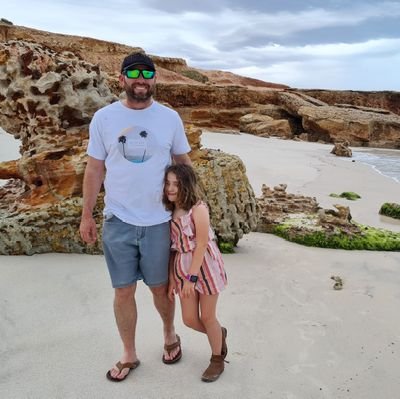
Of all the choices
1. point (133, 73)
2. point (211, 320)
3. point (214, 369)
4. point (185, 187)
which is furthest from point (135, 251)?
point (133, 73)

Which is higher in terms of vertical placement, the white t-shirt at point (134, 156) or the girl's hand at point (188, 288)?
the white t-shirt at point (134, 156)

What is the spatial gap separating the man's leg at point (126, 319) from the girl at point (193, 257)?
0.26m

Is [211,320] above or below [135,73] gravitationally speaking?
below

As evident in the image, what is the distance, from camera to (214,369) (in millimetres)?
2705

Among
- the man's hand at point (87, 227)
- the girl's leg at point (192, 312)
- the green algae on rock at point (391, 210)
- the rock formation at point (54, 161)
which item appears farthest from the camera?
the green algae on rock at point (391, 210)

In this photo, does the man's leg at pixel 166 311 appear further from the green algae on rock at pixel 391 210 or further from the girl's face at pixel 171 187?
the green algae on rock at pixel 391 210

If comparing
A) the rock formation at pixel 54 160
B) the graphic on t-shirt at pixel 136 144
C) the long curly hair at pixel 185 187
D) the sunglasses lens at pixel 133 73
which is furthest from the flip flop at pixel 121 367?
the rock formation at pixel 54 160

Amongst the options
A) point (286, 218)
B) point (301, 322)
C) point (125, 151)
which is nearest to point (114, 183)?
point (125, 151)

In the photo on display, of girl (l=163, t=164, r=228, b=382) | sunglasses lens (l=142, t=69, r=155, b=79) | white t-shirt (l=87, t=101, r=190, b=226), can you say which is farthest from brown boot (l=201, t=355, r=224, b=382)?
sunglasses lens (l=142, t=69, r=155, b=79)

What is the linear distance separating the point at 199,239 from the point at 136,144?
604 millimetres

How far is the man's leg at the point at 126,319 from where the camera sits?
8.87 ft

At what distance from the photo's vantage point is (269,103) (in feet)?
99.1

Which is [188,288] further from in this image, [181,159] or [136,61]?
[136,61]

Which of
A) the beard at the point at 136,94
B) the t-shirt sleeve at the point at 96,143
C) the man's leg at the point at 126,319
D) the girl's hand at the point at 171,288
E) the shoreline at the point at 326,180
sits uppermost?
the beard at the point at 136,94
